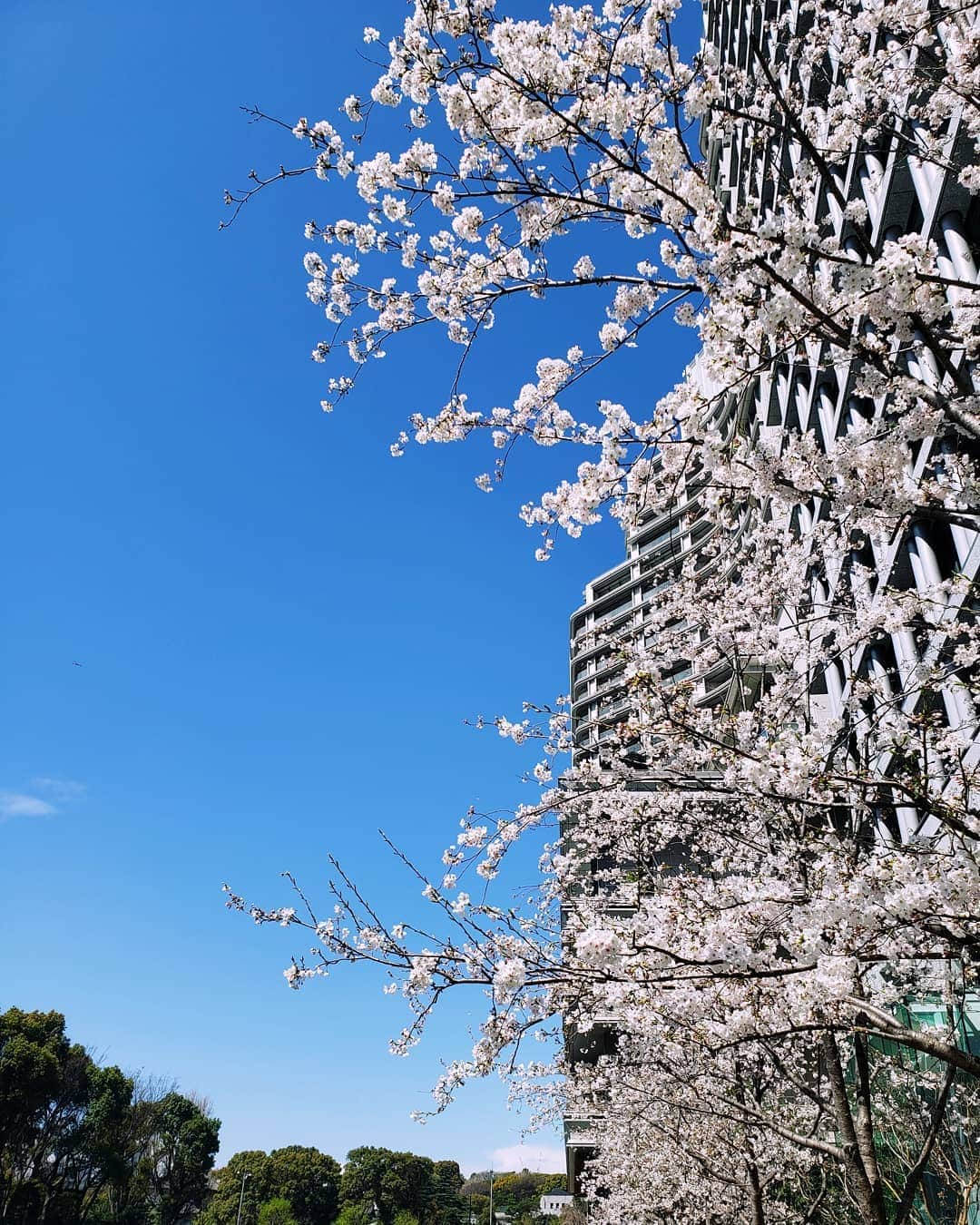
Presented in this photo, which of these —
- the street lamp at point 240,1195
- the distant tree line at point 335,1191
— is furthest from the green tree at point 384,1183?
the street lamp at point 240,1195

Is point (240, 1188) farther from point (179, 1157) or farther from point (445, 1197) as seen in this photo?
point (445, 1197)

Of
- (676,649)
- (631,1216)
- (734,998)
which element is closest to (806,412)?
(676,649)

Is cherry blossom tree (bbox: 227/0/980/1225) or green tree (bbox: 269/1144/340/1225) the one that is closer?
cherry blossom tree (bbox: 227/0/980/1225)

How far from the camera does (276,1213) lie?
5322cm

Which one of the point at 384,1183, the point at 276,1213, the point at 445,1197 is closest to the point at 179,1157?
the point at 276,1213

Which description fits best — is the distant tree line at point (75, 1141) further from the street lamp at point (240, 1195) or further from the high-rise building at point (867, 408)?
the high-rise building at point (867, 408)

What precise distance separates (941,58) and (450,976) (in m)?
7.12

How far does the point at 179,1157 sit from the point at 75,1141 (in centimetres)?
1368

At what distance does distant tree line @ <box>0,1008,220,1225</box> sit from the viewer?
30.2 m

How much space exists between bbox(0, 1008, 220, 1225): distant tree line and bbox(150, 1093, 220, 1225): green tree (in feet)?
0.19

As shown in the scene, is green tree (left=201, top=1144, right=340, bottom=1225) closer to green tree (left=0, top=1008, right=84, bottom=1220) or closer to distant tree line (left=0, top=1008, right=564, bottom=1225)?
distant tree line (left=0, top=1008, right=564, bottom=1225)

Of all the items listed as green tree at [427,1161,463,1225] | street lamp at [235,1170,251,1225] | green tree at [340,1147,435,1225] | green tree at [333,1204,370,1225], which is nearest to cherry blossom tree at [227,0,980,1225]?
street lamp at [235,1170,251,1225]

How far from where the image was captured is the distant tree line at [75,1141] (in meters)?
30.2

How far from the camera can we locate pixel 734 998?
4.40 meters
